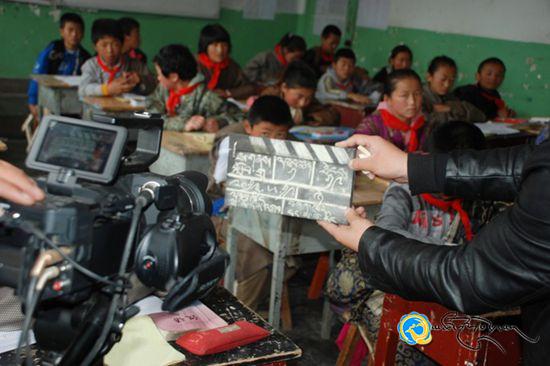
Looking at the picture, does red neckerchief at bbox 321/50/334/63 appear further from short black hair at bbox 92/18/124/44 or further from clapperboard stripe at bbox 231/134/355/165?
clapperboard stripe at bbox 231/134/355/165

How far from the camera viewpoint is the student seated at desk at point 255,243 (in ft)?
10.4

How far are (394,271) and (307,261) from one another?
2840 mm

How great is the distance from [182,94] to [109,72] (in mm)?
1096

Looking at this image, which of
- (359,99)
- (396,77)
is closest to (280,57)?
(359,99)

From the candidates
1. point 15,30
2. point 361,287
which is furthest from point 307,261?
point 15,30

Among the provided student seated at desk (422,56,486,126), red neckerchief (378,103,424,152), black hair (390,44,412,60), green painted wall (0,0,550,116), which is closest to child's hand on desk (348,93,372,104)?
student seated at desk (422,56,486,126)

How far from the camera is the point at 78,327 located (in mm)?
1124

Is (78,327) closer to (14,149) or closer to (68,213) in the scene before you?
(68,213)

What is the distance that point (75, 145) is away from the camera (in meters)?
1.07

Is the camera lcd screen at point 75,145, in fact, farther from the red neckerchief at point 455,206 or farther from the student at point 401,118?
the student at point 401,118

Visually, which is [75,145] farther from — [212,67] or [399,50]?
[399,50]

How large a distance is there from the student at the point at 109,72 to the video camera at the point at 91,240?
3890 millimetres

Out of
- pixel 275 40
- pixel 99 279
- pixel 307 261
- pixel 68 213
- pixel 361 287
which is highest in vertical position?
pixel 275 40

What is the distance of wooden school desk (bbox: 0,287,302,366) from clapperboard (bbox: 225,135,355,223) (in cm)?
31
